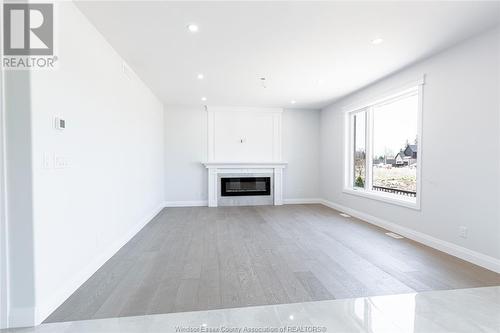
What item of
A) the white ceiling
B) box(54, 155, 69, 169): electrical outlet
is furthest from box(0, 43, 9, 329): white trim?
the white ceiling

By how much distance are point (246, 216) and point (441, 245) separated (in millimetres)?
3246

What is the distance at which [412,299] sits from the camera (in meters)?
2.07

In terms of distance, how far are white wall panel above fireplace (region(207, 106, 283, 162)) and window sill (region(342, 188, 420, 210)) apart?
2.20 metres

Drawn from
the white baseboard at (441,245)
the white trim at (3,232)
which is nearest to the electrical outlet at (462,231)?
the white baseboard at (441,245)

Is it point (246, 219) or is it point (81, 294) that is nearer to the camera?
point (81, 294)

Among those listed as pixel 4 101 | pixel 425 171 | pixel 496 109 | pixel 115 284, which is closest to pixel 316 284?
pixel 115 284

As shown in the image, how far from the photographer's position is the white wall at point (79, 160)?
5.99 ft

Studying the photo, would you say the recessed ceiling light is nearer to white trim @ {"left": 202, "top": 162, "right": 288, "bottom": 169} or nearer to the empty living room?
the empty living room

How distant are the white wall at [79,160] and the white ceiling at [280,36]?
1.14ft

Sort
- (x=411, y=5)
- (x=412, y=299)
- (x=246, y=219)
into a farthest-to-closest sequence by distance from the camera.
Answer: (x=246, y=219) → (x=411, y=5) → (x=412, y=299)

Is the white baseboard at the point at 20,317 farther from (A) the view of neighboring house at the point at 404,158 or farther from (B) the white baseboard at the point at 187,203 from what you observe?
(A) the view of neighboring house at the point at 404,158

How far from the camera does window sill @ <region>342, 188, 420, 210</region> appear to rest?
367cm

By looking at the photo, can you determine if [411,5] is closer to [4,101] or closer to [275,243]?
[275,243]

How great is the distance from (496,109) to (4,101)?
4.40 m
